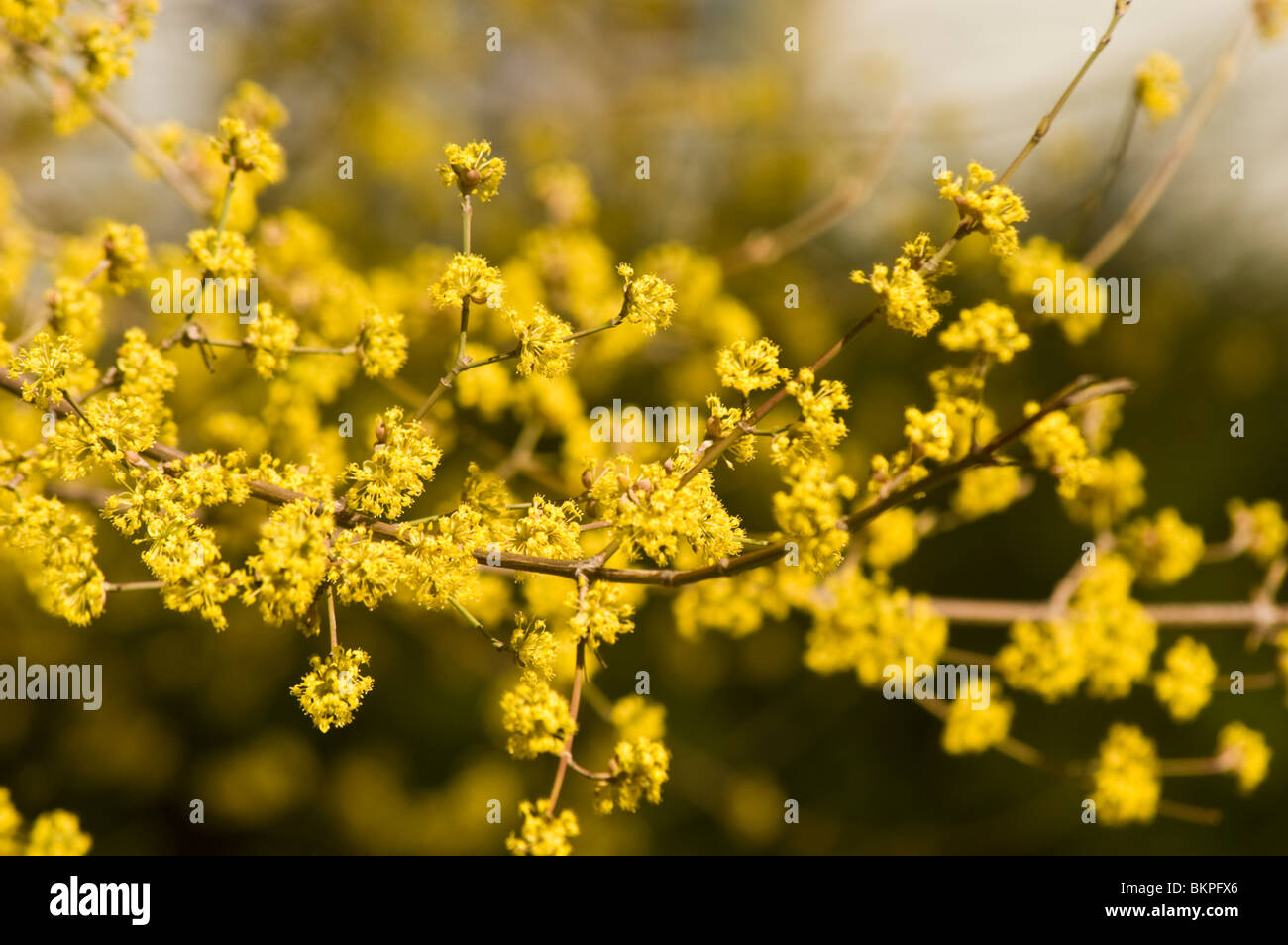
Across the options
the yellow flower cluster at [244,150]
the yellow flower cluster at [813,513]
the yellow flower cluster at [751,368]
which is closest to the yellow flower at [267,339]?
the yellow flower cluster at [244,150]

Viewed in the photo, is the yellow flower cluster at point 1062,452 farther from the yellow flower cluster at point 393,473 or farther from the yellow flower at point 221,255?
the yellow flower at point 221,255

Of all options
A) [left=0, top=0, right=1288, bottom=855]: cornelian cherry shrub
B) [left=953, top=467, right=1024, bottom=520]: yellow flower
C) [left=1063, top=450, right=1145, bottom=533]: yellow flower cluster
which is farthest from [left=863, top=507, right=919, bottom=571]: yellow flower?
[left=1063, top=450, right=1145, bottom=533]: yellow flower cluster

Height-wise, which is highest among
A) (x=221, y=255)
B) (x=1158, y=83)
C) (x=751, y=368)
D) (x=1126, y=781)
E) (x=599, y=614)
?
(x=1158, y=83)

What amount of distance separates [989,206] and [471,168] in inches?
26.0

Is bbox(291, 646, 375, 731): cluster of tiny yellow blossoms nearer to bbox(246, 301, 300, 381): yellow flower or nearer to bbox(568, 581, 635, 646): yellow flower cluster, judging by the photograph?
bbox(568, 581, 635, 646): yellow flower cluster

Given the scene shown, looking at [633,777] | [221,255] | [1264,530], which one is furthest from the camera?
[1264,530]

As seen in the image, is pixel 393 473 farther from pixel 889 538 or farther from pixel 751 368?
pixel 889 538

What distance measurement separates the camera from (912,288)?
1108 millimetres

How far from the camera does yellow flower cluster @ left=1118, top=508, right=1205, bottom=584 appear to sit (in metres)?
1.95

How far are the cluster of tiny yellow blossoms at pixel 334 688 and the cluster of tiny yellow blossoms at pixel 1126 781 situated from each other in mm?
1617

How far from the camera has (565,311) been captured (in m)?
2.21

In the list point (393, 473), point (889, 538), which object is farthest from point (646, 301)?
point (889, 538)

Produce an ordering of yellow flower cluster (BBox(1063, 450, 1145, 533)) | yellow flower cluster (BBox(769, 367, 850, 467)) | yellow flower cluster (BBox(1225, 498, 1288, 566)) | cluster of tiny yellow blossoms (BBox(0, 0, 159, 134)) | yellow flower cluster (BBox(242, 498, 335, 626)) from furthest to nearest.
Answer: yellow flower cluster (BBox(1225, 498, 1288, 566)) → yellow flower cluster (BBox(1063, 450, 1145, 533)) → cluster of tiny yellow blossoms (BBox(0, 0, 159, 134)) → yellow flower cluster (BBox(769, 367, 850, 467)) → yellow flower cluster (BBox(242, 498, 335, 626))

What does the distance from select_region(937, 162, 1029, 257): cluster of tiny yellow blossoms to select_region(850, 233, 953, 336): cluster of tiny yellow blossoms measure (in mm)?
63
